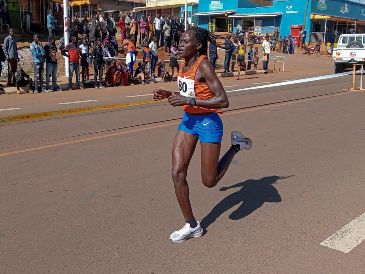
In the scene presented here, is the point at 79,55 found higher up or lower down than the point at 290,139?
higher up

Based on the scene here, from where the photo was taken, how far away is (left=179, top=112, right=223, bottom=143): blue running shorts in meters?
3.96

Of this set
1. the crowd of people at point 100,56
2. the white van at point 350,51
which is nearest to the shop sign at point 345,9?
the white van at point 350,51

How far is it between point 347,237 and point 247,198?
1277mm

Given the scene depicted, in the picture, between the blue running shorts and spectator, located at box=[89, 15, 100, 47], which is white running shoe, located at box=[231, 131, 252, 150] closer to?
the blue running shorts

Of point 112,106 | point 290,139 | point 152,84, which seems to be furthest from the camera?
point 152,84

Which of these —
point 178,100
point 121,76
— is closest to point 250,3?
point 121,76

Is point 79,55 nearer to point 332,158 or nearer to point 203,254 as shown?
point 332,158

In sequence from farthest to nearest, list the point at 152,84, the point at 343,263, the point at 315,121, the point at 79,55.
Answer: the point at 152,84, the point at 79,55, the point at 315,121, the point at 343,263

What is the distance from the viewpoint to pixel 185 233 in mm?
3939

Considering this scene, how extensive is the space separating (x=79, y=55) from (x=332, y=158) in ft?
38.6

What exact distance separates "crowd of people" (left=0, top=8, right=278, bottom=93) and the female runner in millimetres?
8133

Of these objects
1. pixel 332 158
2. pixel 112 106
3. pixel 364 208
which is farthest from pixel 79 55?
pixel 364 208

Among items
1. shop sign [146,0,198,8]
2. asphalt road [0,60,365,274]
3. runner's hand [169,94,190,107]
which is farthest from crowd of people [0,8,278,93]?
shop sign [146,0,198,8]

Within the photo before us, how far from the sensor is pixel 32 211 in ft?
14.9
